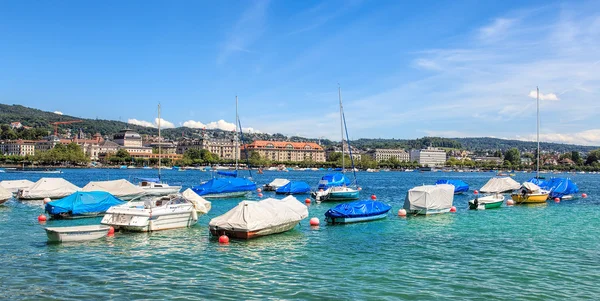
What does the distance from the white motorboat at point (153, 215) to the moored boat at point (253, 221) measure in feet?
13.2

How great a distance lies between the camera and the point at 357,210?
35969 mm

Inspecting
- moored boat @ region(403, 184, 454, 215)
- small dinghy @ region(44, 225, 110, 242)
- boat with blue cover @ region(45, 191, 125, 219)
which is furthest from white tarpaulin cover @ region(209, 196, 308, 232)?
boat with blue cover @ region(45, 191, 125, 219)

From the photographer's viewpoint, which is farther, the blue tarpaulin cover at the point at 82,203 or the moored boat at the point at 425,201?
the moored boat at the point at 425,201

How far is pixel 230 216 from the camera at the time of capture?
1088 inches

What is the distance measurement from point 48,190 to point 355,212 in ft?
109

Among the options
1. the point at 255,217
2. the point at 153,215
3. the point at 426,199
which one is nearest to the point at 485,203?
the point at 426,199

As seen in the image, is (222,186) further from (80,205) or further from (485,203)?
(485,203)

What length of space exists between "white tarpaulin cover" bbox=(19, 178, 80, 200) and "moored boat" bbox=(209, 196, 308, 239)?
29.8m

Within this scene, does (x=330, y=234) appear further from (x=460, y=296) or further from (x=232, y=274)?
(x=460, y=296)

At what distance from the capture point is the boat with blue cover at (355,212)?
114 ft

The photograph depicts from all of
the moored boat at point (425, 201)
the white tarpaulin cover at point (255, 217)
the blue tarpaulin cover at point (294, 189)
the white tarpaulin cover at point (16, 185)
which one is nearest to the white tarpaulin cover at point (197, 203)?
the white tarpaulin cover at point (255, 217)

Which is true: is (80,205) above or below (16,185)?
below

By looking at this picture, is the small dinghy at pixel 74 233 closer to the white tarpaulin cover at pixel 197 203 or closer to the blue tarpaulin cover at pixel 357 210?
the white tarpaulin cover at pixel 197 203

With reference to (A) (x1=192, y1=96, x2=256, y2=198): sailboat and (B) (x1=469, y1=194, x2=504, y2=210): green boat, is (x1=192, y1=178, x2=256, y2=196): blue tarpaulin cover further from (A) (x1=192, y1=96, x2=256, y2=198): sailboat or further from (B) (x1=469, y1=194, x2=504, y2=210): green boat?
(B) (x1=469, y1=194, x2=504, y2=210): green boat
